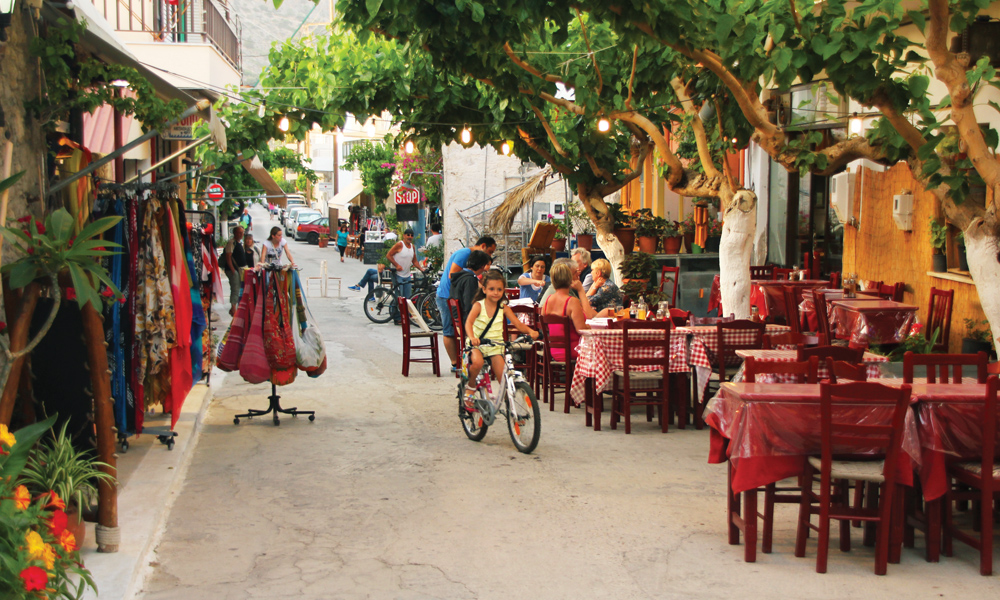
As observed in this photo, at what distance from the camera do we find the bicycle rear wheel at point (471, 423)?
829 centimetres

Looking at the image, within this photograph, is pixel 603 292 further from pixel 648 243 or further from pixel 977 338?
pixel 648 243

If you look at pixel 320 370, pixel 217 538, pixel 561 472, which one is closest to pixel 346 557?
pixel 217 538

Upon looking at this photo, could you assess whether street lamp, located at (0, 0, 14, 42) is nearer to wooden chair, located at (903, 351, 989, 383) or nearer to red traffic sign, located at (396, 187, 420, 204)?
wooden chair, located at (903, 351, 989, 383)

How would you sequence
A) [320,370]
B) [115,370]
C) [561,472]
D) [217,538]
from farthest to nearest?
[320,370] → [561,472] → [115,370] → [217,538]

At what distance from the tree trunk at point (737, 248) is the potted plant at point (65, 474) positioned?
7.68 meters

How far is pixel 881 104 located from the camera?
7.93 m

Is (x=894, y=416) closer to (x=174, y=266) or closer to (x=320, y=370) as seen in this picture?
(x=174, y=266)

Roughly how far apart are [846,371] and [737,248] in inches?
211

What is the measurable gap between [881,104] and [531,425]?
4.06m

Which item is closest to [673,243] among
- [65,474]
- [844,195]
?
[844,195]

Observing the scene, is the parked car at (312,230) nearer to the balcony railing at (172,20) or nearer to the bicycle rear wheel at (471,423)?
the balcony railing at (172,20)

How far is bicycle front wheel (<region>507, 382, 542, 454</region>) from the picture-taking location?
7.69 metres

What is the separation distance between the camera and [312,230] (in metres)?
55.8

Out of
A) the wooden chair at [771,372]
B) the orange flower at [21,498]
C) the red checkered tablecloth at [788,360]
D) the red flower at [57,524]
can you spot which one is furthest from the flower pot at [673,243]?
the orange flower at [21,498]
